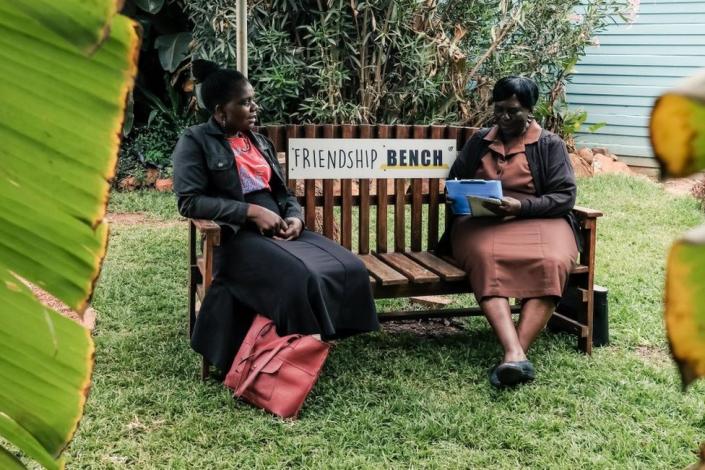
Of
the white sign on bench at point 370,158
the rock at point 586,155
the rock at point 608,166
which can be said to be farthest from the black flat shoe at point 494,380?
the rock at point 586,155

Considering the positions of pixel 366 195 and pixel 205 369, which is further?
pixel 366 195

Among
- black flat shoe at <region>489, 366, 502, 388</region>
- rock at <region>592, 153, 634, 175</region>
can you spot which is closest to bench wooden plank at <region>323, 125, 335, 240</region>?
black flat shoe at <region>489, 366, 502, 388</region>

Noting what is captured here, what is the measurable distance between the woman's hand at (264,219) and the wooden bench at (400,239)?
14.4 inches

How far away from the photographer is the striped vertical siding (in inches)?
420

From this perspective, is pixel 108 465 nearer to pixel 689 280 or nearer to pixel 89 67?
pixel 89 67

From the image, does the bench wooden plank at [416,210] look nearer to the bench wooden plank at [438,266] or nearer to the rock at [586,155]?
the bench wooden plank at [438,266]

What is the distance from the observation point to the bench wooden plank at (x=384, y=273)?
4.16m

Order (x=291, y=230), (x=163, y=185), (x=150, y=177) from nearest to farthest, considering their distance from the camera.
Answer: (x=291, y=230) < (x=163, y=185) < (x=150, y=177)

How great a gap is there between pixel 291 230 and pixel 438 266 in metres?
0.87

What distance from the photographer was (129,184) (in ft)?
30.8

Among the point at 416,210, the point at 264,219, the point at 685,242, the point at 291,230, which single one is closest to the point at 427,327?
the point at 416,210

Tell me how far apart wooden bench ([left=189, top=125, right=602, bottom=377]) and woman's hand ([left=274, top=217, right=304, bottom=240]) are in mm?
369

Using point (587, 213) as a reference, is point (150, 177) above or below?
below

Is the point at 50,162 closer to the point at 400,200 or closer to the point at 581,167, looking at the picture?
the point at 400,200
